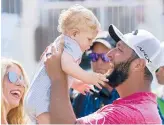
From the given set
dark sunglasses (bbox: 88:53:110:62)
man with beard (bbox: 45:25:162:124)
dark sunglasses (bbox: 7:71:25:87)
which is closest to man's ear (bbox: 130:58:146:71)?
man with beard (bbox: 45:25:162:124)

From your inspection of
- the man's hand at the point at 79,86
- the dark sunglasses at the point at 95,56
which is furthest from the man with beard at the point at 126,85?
the dark sunglasses at the point at 95,56

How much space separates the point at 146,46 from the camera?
2.33 metres

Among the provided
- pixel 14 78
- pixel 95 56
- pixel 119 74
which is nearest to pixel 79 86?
pixel 119 74

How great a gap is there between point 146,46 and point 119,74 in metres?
0.21

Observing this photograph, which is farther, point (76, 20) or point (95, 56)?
point (95, 56)

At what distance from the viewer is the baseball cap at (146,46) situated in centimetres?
231

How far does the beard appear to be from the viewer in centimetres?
225

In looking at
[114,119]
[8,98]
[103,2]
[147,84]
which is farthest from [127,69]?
[103,2]

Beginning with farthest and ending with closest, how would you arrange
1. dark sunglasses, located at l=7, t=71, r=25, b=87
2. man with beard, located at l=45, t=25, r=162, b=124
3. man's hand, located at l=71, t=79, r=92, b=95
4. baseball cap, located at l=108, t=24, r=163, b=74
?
dark sunglasses, located at l=7, t=71, r=25, b=87 → man's hand, located at l=71, t=79, r=92, b=95 → baseball cap, located at l=108, t=24, r=163, b=74 → man with beard, located at l=45, t=25, r=162, b=124

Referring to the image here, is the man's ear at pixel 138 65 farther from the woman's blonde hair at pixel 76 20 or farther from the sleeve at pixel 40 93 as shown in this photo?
the sleeve at pixel 40 93

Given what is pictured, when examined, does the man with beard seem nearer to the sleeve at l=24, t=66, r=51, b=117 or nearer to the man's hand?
the sleeve at l=24, t=66, r=51, b=117

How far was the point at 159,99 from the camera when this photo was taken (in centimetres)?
329

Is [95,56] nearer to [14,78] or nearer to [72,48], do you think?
[14,78]

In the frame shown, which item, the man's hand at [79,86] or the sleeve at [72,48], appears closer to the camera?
the sleeve at [72,48]
